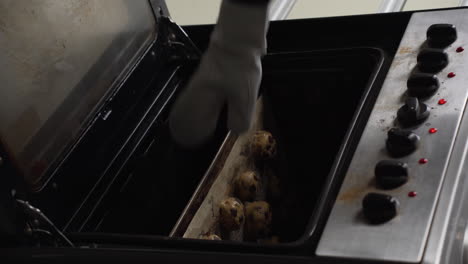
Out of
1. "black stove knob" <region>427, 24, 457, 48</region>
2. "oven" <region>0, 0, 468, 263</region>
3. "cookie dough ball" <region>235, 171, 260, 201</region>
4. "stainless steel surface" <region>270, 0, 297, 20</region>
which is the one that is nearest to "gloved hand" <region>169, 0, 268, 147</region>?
"oven" <region>0, 0, 468, 263</region>

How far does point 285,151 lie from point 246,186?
9.0 inches

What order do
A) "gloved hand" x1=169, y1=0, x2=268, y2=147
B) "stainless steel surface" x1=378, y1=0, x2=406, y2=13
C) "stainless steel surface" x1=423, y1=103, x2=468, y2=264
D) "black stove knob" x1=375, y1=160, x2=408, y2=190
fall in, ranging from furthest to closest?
"stainless steel surface" x1=378, y1=0, x2=406, y2=13, "black stove knob" x1=375, y1=160, x2=408, y2=190, "stainless steel surface" x1=423, y1=103, x2=468, y2=264, "gloved hand" x1=169, y1=0, x2=268, y2=147

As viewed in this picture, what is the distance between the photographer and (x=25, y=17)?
→ 4.19ft

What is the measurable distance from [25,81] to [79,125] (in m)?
0.14

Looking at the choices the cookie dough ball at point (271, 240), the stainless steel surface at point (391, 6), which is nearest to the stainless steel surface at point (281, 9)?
the stainless steel surface at point (391, 6)

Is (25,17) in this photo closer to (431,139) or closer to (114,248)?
(114,248)

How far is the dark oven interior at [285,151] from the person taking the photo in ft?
4.59

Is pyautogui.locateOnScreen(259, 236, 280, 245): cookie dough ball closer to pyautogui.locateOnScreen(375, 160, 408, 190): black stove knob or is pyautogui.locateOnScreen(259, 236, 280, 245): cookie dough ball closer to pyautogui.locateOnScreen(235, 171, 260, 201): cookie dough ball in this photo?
pyautogui.locateOnScreen(235, 171, 260, 201): cookie dough ball

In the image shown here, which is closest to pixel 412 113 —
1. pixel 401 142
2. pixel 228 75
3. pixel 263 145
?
pixel 401 142

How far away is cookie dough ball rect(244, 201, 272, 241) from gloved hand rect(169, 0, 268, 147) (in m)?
0.53

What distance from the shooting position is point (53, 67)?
1.33 metres

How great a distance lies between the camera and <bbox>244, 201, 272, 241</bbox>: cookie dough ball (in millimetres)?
1479

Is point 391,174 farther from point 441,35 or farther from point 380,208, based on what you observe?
point 441,35

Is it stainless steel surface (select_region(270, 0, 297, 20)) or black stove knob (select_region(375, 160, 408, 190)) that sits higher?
black stove knob (select_region(375, 160, 408, 190))
